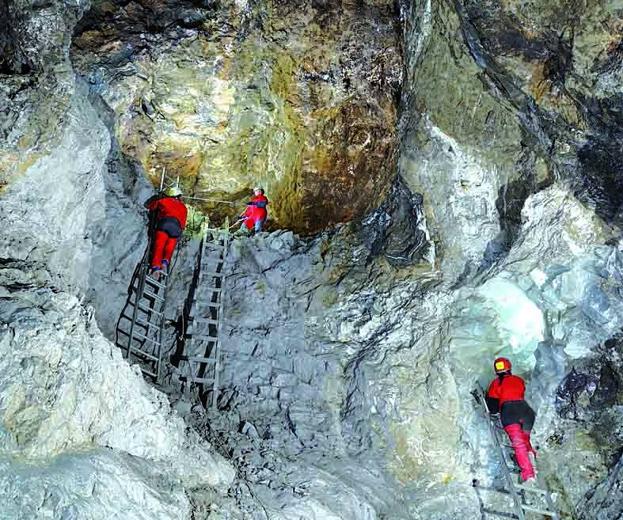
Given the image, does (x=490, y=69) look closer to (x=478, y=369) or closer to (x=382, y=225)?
(x=382, y=225)

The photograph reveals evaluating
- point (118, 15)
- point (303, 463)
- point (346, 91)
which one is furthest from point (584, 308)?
point (118, 15)

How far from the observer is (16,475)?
14.3 feet

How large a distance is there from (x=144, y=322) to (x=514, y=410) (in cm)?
497

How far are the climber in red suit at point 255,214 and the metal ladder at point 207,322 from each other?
436 mm

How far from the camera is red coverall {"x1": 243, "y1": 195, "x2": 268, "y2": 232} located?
1020 centimetres

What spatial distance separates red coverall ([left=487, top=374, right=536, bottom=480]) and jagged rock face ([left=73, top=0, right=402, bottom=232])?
3.62m

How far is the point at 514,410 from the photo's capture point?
25.4 ft

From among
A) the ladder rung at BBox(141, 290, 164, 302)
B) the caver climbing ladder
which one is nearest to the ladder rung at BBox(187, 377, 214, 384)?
the caver climbing ladder

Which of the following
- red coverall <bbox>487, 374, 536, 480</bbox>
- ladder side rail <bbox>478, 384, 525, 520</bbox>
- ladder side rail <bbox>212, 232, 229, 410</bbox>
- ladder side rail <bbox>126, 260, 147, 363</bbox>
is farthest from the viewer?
ladder side rail <bbox>212, 232, 229, 410</bbox>

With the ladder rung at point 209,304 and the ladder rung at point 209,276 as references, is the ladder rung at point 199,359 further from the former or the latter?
the ladder rung at point 209,276

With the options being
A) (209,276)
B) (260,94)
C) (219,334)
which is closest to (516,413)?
(219,334)

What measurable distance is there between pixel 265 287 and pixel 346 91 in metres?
3.56

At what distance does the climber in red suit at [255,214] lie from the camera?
10195mm

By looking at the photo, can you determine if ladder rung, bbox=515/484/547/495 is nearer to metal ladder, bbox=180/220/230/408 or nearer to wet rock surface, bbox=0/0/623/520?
wet rock surface, bbox=0/0/623/520
